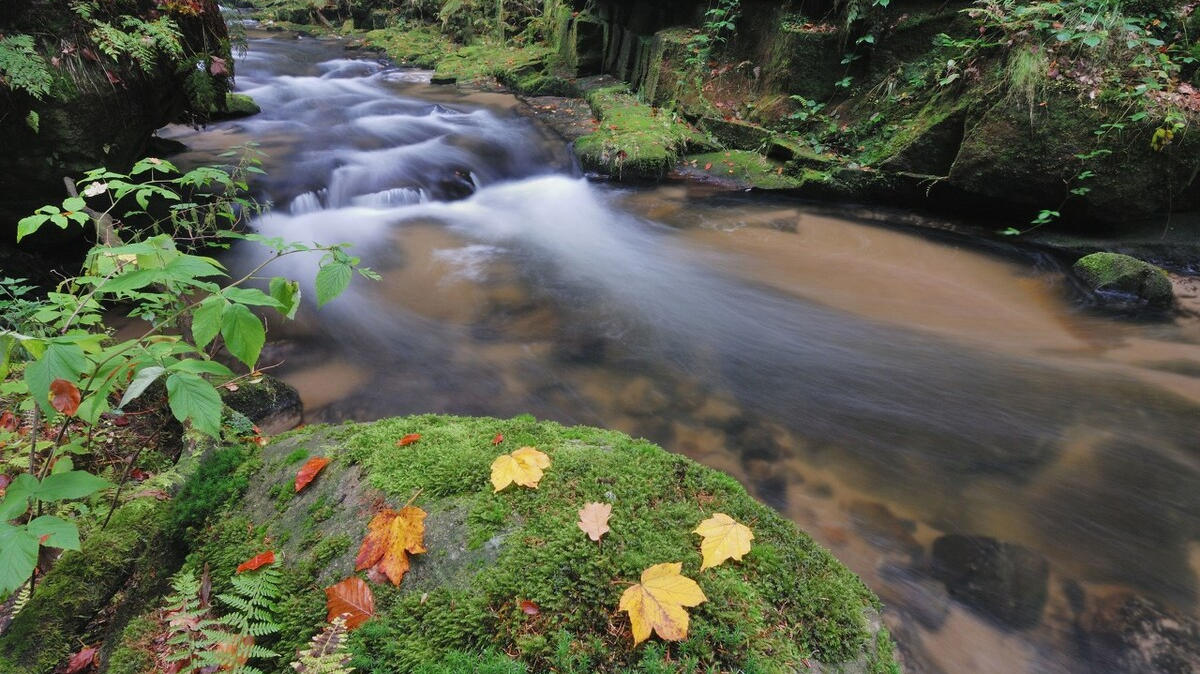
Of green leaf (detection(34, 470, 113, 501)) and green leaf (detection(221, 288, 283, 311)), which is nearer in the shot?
green leaf (detection(34, 470, 113, 501))

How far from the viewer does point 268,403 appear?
3996 millimetres

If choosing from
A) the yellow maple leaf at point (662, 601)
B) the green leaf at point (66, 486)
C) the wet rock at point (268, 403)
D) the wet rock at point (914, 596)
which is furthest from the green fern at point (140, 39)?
the wet rock at point (914, 596)

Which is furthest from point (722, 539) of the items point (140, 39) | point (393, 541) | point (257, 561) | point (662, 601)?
point (140, 39)

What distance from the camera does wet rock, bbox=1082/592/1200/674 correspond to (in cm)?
251

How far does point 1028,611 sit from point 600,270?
5.15m

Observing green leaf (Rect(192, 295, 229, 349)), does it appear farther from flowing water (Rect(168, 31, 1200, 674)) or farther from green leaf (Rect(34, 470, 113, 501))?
flowing water (Rect(168, 31, 1200, 674))

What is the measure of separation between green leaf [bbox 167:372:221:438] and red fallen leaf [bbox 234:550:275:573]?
55 centimetres

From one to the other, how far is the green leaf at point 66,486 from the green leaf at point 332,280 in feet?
2.55

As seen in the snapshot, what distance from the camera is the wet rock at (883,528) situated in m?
3.14

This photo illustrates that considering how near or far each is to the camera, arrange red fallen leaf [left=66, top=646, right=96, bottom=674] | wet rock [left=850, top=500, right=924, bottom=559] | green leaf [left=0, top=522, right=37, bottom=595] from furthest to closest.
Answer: wet rock [left=850, top=500, right=924, bottom=559]
red fallen leaf [left=66, top=646, right=96, bottom=674]
green leaf [left=0, top=522, right=37, bottom=595]

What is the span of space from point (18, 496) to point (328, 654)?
37.5 inches

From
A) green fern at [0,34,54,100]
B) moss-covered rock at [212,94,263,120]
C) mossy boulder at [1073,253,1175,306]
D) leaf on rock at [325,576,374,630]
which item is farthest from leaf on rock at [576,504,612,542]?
moss-covered rock at [212,94,263,120]

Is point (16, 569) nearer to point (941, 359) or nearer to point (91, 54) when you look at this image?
A: point (941, 359)

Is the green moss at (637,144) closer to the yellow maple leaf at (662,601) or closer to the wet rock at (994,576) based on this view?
the wet rock at (994,576)
